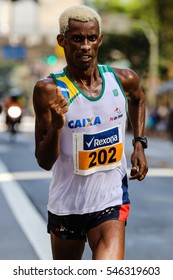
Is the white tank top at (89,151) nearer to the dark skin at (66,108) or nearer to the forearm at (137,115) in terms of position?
the dark skin at (66,108)

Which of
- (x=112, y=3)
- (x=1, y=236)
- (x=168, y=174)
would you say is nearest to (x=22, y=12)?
(x=112, y=3)

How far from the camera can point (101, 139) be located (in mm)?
4355

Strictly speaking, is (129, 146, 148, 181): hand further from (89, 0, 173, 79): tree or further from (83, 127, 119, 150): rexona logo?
(89, 0, 173, 79): tree

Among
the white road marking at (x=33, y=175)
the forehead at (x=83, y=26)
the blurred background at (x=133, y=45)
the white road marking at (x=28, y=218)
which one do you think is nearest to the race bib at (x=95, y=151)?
the forehead at (x=83, y=26)

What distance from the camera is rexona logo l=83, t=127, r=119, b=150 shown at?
4.32m

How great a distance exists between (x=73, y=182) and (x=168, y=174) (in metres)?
13.5

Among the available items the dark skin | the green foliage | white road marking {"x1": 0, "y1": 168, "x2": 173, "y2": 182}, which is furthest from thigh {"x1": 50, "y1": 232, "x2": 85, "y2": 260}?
the green foliage

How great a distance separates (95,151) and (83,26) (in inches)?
23.1

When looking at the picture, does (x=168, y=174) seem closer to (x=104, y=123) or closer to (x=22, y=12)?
(x=104, y=123)

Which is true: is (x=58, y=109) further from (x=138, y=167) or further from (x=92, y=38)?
(x=138, y=167)

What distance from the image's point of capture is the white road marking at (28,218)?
838 cm

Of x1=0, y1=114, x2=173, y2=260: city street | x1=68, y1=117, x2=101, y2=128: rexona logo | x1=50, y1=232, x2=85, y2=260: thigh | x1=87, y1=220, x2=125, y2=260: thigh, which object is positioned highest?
x1=68, y1=117, x2=101, y2=128: rexona logo

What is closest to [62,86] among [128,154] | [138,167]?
[138,167]

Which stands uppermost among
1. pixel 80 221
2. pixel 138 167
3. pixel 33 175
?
pixel 138 167
